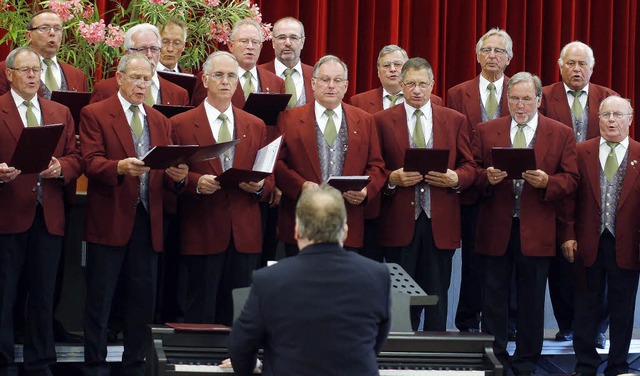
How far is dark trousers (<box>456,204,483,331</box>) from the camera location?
20.8 feet

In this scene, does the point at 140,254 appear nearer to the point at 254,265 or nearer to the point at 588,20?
the point at 254,265

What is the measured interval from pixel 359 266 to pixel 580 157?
2.76 metres

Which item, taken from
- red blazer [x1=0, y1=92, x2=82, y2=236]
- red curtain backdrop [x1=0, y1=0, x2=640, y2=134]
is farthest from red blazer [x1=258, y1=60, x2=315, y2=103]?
red curtain backdrop [x1=0, y1=0, x2=640, y2=134]

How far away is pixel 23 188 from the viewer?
5.34 m

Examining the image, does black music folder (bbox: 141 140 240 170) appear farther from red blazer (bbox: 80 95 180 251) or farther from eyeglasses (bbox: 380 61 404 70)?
eyeglasses (bbox: 380 61 404 70)

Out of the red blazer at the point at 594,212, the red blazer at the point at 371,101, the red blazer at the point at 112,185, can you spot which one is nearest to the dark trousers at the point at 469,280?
the red blazer at the point at 594,212

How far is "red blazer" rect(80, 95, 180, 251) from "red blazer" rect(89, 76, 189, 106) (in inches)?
16.4

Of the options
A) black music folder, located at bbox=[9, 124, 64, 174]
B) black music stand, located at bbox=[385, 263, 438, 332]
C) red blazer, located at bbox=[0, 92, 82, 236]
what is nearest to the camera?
black music stand, located at bbox=[385, 263, 438, 332]

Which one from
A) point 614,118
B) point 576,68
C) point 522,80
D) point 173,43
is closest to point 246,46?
point 173,43

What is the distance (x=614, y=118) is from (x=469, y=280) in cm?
116

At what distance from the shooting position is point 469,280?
6.40 metres

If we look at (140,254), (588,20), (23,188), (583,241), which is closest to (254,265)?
(140,254)

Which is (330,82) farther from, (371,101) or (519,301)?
(519,301)

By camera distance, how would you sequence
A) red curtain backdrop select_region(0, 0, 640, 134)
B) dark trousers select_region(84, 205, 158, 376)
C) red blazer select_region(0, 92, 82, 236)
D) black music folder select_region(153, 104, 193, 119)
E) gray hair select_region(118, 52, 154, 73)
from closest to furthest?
red blazer select_region(0, 92, 82, 236) → dark trousers select_region(84, 205, 158, 376) → gray hair select_region(118, 52, 154, 73) → black music folder select_region(153, 104, 193, 119) → red curtain backdrop select_region(0, 0, 640, 134)
